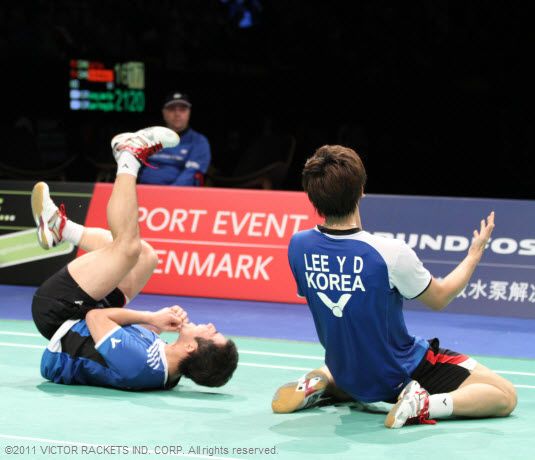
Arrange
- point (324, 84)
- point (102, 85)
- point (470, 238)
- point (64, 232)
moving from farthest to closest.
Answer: point (324, 84)
point (102, 85)
point (470, 238)
point (64, 232)

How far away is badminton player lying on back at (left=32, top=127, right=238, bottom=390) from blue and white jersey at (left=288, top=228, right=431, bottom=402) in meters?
0.76

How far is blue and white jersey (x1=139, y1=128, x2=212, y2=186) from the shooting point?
10.7 metres

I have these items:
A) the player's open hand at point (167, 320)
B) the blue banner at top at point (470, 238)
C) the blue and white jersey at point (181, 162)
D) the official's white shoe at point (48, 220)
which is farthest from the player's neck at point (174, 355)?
the blue and white jersey at point (181, 162)

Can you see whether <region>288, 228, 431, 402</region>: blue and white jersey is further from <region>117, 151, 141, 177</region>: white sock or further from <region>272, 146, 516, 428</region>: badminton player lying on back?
<region>117, 151, 141, 177</region>: white sock

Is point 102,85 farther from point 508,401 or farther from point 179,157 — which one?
point 508,401

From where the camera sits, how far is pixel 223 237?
9.42 meters

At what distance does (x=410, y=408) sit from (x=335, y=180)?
1121 mm

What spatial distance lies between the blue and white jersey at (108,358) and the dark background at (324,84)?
8.22 meters

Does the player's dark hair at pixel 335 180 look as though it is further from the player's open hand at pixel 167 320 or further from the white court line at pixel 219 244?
the white court line at pixel 219 244

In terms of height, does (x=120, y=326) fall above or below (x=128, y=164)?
below

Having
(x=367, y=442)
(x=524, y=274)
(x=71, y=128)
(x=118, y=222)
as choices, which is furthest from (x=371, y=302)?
(x=71, y=128)

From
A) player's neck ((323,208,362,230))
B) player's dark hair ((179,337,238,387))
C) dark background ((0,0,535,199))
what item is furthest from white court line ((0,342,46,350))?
dark background ((0,0,535,199))

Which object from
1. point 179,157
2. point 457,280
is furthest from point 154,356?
point 179,157

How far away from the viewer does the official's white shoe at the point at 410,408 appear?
198 inches
